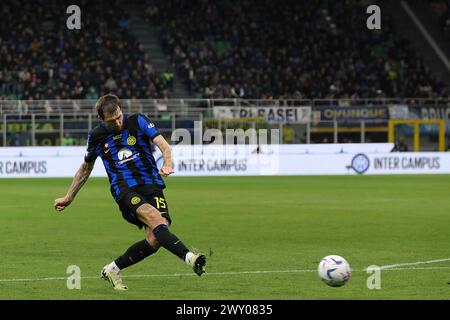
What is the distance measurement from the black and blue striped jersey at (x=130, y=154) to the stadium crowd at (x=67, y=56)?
3260 centimetres

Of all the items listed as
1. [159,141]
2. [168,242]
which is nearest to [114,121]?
[159,141]

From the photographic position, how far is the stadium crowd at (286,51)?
4753cm

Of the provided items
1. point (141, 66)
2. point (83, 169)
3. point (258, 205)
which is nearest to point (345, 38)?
point (141, 66)

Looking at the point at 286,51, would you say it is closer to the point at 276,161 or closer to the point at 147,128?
the point at 276,161

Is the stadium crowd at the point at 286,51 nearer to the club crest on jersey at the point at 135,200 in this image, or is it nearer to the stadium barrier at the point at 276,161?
the stadium barrier at the point at 276,161

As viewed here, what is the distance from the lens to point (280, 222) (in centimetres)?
1931

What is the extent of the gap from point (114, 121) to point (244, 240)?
6.08 m

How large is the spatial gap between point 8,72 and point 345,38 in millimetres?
17864

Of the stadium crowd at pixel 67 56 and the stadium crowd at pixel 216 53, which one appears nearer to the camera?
the stadium crowd at pixel 67 56

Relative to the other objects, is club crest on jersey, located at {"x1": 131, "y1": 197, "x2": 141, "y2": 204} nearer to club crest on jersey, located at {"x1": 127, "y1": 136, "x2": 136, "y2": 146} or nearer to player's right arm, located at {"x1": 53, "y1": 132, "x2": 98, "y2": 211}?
club crest on jersey, located at {"x1": 127, "y1": 136, "x2": 136, "y2": 146}

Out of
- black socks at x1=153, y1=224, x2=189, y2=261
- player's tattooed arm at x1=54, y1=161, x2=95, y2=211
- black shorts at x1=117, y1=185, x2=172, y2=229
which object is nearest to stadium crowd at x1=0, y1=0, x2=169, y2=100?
player's tattooed arm at x1=54, y1=161, x2=95, y2=211

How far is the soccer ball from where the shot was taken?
10.1m

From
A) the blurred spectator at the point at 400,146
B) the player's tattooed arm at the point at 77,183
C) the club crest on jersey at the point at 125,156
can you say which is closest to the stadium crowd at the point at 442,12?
the blurred spectator at the point at 400,146

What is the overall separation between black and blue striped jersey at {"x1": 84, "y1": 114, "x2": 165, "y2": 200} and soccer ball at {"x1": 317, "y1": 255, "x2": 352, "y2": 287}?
6.25 feet
